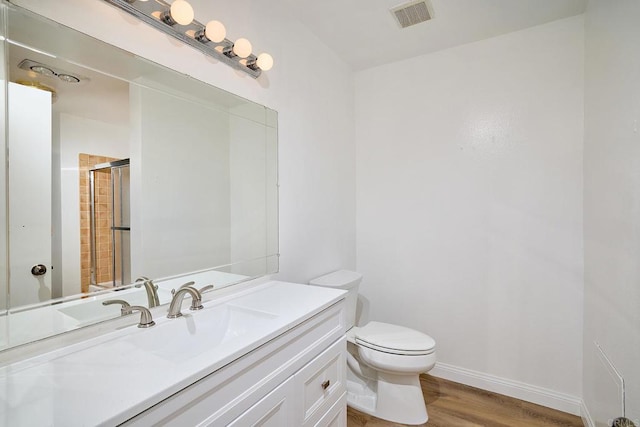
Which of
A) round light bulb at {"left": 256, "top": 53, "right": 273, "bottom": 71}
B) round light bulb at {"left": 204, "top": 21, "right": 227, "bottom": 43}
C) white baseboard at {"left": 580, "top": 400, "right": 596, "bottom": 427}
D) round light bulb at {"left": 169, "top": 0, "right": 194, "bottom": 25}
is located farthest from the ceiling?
white baseboard at {"left": 580, "top": 400, "right": 596, "bottom": 427}

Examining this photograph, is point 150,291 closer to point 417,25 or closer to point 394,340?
point 394,340

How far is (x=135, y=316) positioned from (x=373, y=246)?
183cm

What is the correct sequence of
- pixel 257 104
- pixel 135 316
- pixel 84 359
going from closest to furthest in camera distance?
pixel 84 359 → pixel 135 316 → pixel 257 104

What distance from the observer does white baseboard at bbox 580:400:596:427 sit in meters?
1.65

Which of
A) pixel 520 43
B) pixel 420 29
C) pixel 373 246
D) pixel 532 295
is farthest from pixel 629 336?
pixel 420 29

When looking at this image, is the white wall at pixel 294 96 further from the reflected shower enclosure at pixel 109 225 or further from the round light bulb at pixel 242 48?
the reflected shower enclosure at pixel 109 225

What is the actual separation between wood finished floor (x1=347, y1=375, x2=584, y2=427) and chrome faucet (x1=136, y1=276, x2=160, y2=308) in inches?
52.5

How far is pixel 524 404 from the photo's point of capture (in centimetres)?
193

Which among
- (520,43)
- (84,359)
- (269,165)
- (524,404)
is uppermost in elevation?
(520,43)

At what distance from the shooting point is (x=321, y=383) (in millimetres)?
1213

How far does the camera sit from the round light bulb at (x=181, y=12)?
109cm

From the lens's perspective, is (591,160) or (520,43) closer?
→ (591,160)

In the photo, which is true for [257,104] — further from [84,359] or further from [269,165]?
[84,359]

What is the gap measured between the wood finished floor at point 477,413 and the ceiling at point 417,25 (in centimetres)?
240
